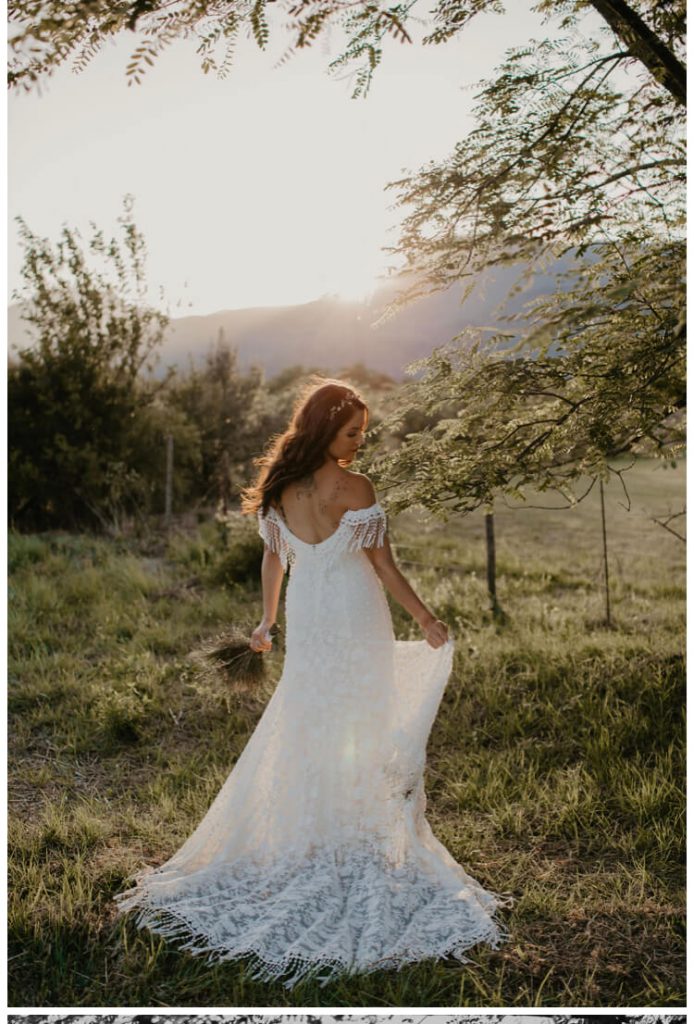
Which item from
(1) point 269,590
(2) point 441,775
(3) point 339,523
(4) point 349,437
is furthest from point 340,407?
(2) point 441,775

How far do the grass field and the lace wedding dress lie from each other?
167mm

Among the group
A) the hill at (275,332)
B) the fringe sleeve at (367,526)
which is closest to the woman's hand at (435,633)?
the fringe sleeve at (367,526)

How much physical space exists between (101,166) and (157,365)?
6145 millimetres

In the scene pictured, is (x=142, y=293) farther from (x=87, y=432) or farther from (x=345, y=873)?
(x=345, y=873)

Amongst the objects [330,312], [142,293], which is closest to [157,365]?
[142,293]

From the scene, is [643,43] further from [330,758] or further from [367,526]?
[330,758]

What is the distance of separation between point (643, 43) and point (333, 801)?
2.74 meters

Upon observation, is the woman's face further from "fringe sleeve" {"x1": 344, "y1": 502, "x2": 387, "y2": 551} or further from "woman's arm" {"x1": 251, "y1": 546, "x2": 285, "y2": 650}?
"woman's arm" {"x1": 251, "y1": 546, "x2": 285, "y2": 650}

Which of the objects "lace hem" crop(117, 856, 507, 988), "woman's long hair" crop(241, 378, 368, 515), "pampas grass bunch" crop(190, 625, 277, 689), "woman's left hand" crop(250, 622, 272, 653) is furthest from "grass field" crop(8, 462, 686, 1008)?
"woman's long hair" crop(241, 378, 368, 515)

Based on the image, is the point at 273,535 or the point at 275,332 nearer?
the point at 273,535

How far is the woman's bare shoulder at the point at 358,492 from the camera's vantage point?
2689mm

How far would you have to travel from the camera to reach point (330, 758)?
275 centimetres

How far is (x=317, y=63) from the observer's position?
9.95 feet

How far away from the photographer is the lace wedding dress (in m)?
2.50
